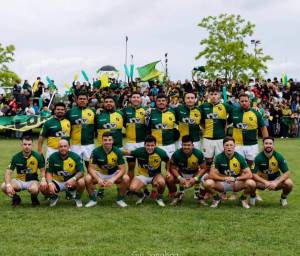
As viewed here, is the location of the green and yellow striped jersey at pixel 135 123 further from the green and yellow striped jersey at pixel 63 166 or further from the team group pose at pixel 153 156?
the green and yellow striped jersey at pixel 63 166

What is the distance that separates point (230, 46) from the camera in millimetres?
34906

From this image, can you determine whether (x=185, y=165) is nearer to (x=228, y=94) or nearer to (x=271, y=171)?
(x=271, y=171)

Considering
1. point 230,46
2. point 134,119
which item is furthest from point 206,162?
point 230,46

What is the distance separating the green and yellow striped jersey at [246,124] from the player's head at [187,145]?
0.97 m

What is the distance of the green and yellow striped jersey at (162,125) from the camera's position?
8.39m

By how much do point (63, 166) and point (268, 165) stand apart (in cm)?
315

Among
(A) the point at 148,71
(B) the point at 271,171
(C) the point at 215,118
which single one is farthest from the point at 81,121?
(A) the point at 148,71

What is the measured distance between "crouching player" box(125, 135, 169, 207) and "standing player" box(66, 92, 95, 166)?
3.17 ft

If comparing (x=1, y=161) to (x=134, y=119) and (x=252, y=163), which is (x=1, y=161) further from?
(x=252, y=163)

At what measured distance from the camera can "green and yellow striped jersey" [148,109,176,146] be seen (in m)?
8.39

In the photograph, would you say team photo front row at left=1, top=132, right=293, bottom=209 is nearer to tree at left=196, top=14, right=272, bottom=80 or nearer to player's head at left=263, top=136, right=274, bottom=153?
player's head at left=263, top=136, right=274, bottom=153

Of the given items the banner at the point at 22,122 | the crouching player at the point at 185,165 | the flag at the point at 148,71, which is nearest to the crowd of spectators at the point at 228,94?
the banner at the point at 22,122

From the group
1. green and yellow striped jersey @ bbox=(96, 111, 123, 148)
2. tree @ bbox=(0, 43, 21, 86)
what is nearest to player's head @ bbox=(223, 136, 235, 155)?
green and yellow striped jersey @ bbox=(96, 111, 123, 148)

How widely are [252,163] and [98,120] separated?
2709 mm
